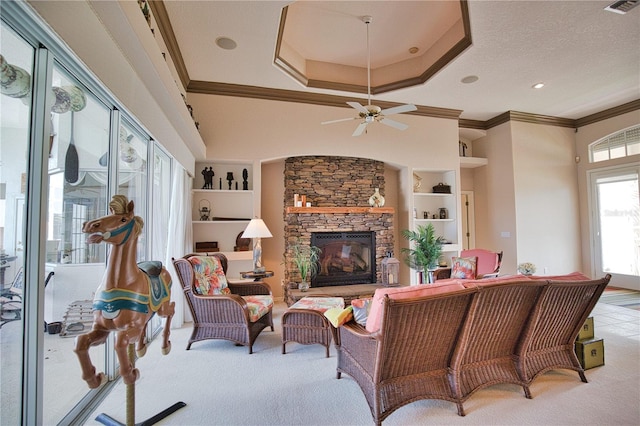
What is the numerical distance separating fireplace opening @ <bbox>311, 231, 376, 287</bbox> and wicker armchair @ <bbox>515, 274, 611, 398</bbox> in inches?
130

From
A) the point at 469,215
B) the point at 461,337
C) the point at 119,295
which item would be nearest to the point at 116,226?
the point at 119,295

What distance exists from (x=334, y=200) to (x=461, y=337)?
376 centimetres

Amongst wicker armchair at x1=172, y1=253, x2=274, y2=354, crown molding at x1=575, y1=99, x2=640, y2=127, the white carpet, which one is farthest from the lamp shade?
crown molding at x1=575, y1=99, x2=640, y2=127

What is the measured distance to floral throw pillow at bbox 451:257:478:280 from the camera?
3797 mm

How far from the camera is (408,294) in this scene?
1812 mm

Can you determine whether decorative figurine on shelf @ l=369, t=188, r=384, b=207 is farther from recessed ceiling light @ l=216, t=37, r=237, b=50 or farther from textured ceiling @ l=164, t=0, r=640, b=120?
recessed ceiling light @ l=216, t=37, r=237, b=50

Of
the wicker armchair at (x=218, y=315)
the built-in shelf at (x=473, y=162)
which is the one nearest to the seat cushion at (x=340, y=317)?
the wicker armchair at (x=218, y=315)

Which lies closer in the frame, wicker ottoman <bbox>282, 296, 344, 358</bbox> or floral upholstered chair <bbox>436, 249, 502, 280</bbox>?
wicker ottoman <bbox>282, 296, 344, 358</bbox>

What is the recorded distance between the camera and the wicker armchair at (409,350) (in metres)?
1.80

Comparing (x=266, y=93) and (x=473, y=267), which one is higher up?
(x=266, y=93)

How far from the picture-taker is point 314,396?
2.23 m

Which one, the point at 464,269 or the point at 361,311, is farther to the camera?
the point at 464,269

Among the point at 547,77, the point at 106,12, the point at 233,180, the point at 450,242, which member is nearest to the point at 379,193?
the point at 450,242

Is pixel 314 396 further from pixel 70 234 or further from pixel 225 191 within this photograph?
pixel 225 191
